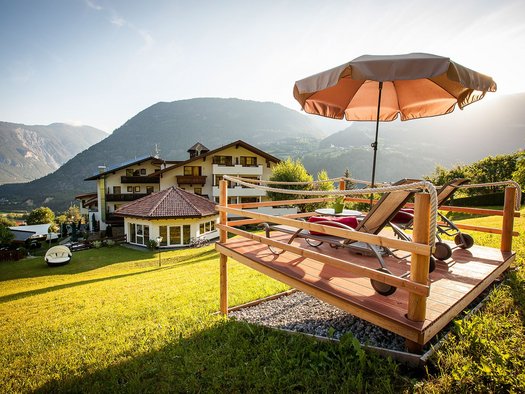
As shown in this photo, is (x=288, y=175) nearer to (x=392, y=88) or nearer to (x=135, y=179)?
(x=135, y=179)

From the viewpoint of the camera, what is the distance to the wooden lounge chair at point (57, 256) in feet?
63.9

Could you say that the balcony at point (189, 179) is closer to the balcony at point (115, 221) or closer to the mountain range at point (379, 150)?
the balcony at point (115, 221)

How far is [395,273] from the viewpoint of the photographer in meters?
3.62

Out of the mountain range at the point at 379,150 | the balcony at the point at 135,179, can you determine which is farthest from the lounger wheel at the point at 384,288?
the mountain range at the point at 379,150

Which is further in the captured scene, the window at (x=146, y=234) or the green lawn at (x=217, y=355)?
the window at (x=146, y=234)

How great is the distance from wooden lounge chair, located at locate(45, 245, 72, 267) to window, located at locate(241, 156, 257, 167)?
22382mm

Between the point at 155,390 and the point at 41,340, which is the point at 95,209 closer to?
the point at 41,340

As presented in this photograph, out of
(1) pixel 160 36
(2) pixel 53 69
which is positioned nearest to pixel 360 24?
(1) pixel 160 36

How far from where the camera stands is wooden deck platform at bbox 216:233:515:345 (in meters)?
2.51

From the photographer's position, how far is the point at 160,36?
1908 cm

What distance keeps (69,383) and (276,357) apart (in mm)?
2700

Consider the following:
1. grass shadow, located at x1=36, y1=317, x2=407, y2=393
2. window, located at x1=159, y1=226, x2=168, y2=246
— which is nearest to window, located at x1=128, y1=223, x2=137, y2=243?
window, located at x1=159, y1=226, x2=168, y2=246

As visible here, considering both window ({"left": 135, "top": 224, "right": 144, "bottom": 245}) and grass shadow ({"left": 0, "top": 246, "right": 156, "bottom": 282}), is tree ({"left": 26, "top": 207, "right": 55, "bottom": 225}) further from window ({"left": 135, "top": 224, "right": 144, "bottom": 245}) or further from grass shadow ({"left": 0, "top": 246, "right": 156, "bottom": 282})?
window ({"left": 135, "top": 224, "right": 144, "bottom": 245})

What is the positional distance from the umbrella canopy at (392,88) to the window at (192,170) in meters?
30.6
